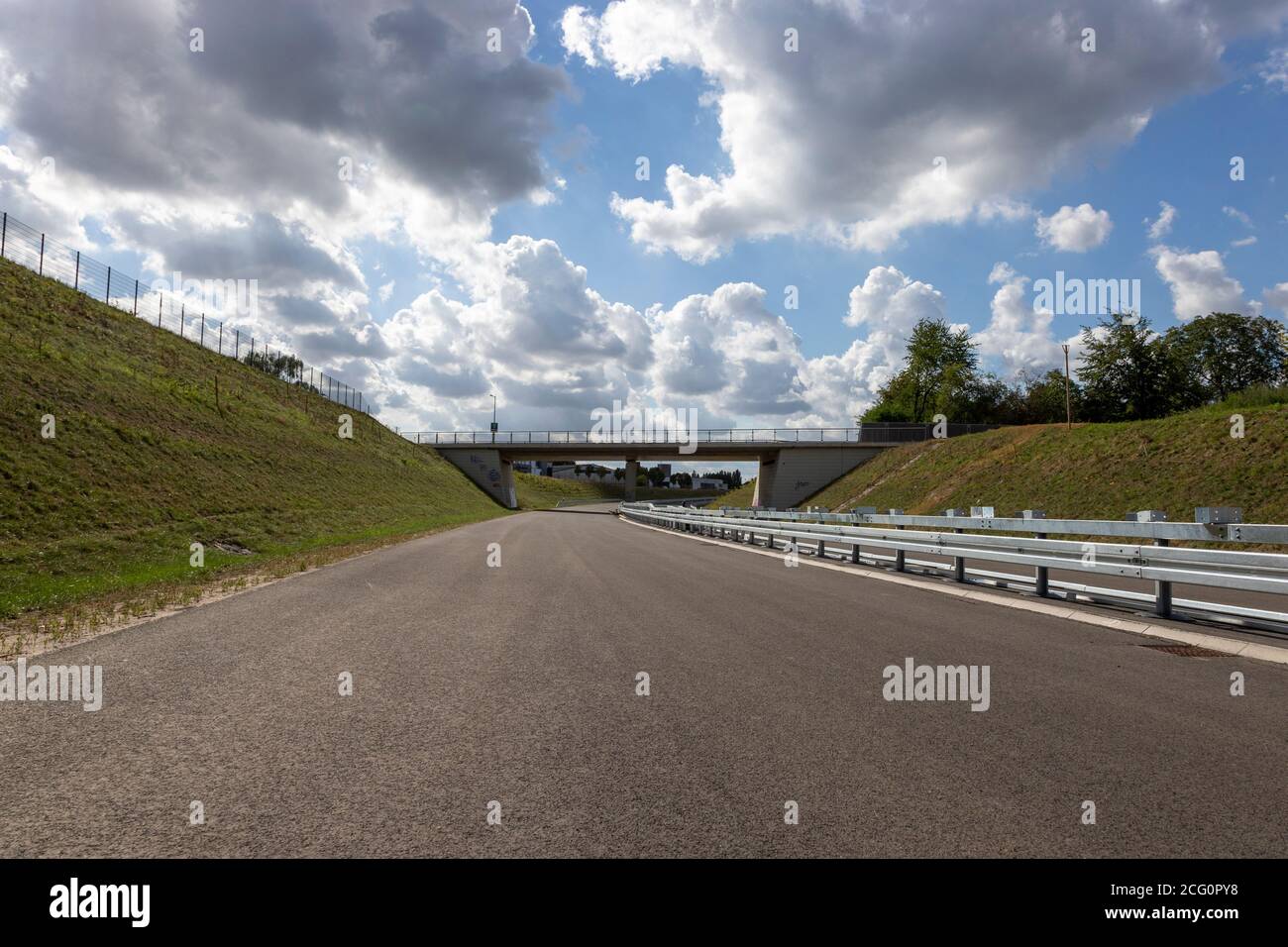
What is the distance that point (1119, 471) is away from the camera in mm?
33250

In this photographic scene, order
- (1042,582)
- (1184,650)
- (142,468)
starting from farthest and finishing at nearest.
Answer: (142,468) < (1042,582) < (1184,650)

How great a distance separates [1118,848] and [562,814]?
7.41 ft

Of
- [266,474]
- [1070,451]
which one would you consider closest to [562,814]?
[266,474]

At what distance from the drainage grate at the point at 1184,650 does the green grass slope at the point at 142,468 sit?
41.7ft

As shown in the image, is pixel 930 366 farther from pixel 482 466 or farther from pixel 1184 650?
pixel 1184 650

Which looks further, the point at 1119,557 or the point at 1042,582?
the point at 1042,582

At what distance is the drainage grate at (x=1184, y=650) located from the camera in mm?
6426

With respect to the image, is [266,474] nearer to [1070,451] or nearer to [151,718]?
[151,718]

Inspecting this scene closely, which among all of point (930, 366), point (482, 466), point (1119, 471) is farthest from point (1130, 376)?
point (482, 466)

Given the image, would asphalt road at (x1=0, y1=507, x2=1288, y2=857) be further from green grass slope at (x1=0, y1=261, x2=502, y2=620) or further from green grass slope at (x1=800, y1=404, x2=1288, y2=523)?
green grass slope at (x1=800, y1=404, x2=1288, y2=523)

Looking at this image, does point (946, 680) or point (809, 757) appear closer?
point (809, 757)

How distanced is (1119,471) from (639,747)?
120 feet
